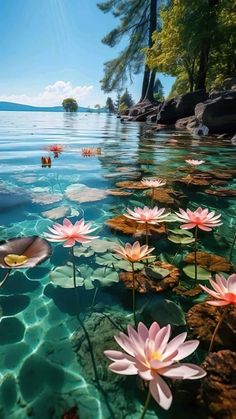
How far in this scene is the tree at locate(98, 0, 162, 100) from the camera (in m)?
32.3

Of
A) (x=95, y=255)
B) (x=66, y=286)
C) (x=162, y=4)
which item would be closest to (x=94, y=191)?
(x=95, y=255)

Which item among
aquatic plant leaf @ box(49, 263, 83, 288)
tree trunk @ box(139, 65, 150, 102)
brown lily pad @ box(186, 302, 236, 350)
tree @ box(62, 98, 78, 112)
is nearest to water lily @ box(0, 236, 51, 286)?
aquatic plant leaf @ box(49, 263, 83, 288)

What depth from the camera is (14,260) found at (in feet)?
5.57

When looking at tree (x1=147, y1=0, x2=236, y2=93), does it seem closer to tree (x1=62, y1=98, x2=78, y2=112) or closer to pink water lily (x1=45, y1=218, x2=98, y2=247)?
pink water lily (x1=45, y1=218, x2=98, y2=247)

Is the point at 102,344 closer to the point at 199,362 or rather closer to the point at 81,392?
the point at 81,392

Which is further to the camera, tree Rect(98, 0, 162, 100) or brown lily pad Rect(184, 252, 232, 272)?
tree Rect(98, 0, 162, 100)

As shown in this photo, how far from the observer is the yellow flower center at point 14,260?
5.46 feet

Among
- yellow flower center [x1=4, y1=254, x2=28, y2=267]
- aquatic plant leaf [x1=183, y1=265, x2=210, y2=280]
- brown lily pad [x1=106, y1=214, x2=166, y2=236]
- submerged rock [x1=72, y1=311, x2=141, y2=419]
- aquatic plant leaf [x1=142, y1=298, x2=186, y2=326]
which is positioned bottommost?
submerged rock [x1=72, y1=311, x2=141, y2=419]

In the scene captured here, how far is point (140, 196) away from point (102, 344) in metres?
2.33

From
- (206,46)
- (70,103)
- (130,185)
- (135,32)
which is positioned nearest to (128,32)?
(135,32)

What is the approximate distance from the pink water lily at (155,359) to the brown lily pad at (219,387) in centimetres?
35

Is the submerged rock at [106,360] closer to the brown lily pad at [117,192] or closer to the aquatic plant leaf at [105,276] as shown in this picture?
the aquatic plant leaf at [105,276]

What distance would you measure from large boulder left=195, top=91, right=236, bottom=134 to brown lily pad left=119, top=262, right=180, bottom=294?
11.2m

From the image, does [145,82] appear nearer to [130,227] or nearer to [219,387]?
[130,227]
